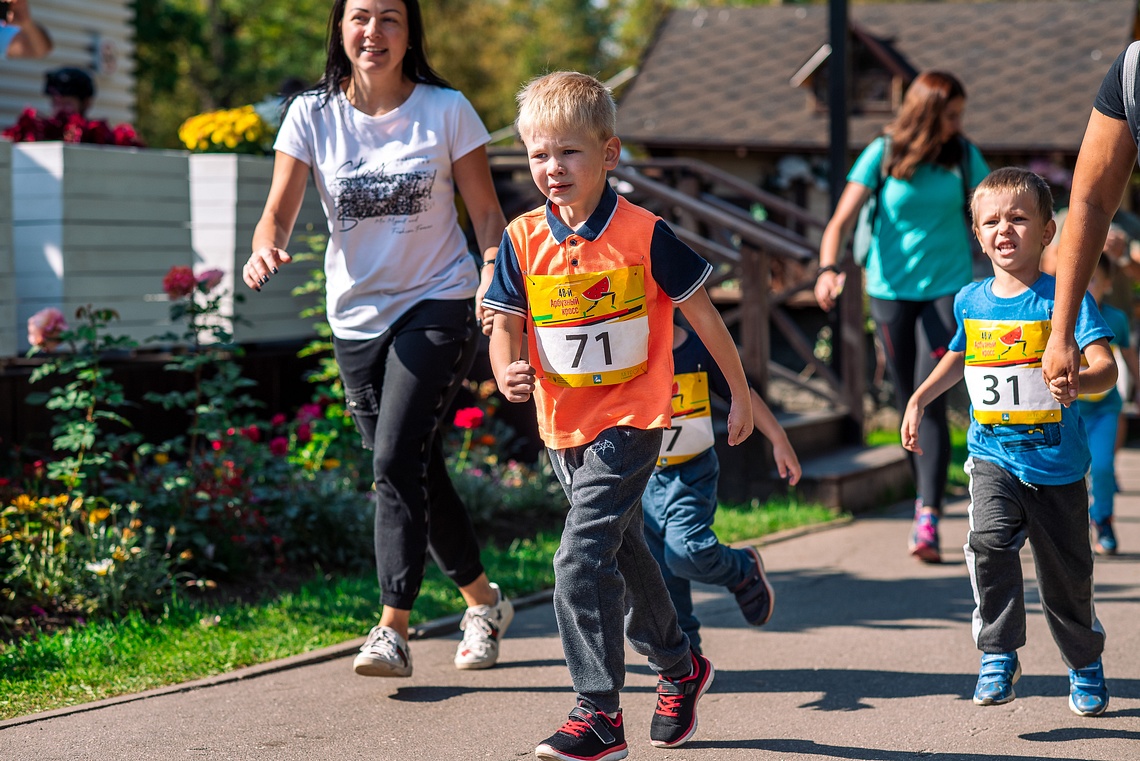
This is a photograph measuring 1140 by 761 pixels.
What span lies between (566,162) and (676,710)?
1469mm

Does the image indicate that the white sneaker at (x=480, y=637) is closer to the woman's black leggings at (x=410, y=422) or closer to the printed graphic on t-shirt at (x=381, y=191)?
the woman's black leggings at (x=410, y=422)

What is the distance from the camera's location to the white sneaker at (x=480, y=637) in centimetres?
442

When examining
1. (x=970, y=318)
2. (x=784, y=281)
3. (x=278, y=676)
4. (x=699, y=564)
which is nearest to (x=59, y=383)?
(x=278, y=676)

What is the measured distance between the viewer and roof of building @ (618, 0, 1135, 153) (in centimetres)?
2217

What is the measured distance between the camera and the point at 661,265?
11.1 feet

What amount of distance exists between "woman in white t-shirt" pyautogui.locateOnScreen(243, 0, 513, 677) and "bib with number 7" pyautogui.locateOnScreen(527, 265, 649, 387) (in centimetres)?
70

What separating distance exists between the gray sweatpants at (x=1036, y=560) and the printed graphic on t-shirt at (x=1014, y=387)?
12cm

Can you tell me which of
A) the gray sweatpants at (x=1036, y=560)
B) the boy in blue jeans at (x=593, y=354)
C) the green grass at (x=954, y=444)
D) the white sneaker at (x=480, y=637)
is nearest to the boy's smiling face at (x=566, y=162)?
the boy in blue jeans at (x=593, y=354)

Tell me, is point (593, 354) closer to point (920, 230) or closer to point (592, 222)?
point (592, 222)

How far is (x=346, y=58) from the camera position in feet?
14.2

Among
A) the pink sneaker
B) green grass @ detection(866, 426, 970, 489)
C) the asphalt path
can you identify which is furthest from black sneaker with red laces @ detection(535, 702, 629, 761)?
green grass @ detection(866, 426, 970, 489)

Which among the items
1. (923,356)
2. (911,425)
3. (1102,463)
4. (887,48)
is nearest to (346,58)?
(911,425)

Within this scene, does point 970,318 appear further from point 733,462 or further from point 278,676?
point 733,462

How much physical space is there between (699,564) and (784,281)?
13083 mm
